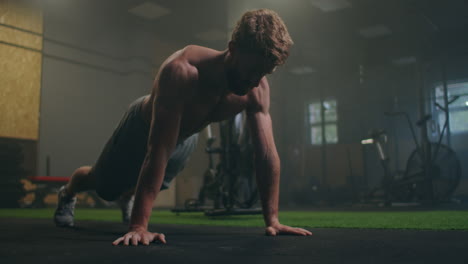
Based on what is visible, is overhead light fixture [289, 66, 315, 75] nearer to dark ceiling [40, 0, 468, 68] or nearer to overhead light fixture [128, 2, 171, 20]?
dark ceiling [40, 0, 468, 68]

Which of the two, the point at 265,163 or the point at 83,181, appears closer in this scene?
the point at 265,163

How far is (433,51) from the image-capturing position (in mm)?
8086

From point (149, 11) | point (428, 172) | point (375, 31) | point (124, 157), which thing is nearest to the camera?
point (124, 157)

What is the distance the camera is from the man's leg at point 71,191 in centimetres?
Answer: 206

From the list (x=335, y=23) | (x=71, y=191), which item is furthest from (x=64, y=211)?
(x=335, y=23)

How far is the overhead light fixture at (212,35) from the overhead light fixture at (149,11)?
101 cm

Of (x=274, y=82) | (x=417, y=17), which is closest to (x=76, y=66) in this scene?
(x=274, y=82)

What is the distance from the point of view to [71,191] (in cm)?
216

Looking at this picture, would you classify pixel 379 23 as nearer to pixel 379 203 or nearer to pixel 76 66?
pixel 379 203

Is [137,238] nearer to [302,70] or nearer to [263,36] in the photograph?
[263,36]

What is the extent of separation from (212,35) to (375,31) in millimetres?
3387

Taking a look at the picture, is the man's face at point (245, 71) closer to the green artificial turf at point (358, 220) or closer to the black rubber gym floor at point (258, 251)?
the black rubber gym floor at point (258, 251)

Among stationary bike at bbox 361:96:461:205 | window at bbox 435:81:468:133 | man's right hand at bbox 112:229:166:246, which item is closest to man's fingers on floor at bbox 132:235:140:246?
man's right hand at bbox 112:229:166:246

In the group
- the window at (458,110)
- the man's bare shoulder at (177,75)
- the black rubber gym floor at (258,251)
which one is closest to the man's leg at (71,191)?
the black rubber gym floor at (258,251)
